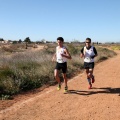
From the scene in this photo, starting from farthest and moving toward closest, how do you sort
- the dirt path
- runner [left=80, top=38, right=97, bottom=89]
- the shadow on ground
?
runner [left=80, top=38, right=97, bottom=89] → the shadow on ground → the dirt path

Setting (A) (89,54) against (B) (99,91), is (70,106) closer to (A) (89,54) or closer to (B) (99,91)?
(B) (99,91)

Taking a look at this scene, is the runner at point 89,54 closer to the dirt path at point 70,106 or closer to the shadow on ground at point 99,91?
the shadow on ground at point 99,91

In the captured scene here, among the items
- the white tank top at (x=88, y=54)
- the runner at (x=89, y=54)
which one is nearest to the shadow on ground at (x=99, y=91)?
the runner at (x=89, y=54)

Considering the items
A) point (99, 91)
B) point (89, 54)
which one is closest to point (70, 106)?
point (99, 91)

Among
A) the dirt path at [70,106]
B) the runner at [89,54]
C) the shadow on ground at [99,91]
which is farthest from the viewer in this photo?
the runner at [89,54]

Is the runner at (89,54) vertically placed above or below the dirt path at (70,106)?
above

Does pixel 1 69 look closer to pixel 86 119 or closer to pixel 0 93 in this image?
pixel 0 93

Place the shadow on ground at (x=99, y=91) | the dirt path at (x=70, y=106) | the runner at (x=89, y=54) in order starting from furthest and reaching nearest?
the runner at (x=89, y=54) → the shadow on ground at (x=99, y=91) → the dirt path at (x=70, y=106)

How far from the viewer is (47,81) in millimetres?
12938

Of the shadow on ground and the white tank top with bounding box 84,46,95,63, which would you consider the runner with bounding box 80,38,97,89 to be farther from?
the shadow on ground

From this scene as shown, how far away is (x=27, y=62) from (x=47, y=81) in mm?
2121

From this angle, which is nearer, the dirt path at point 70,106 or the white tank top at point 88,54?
the dirt path at point 70,106

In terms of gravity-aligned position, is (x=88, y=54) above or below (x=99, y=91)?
above

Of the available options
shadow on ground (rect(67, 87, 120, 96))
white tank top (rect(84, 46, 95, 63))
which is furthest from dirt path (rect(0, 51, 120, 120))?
white tank top (rect(84, 46, 95, 63))
